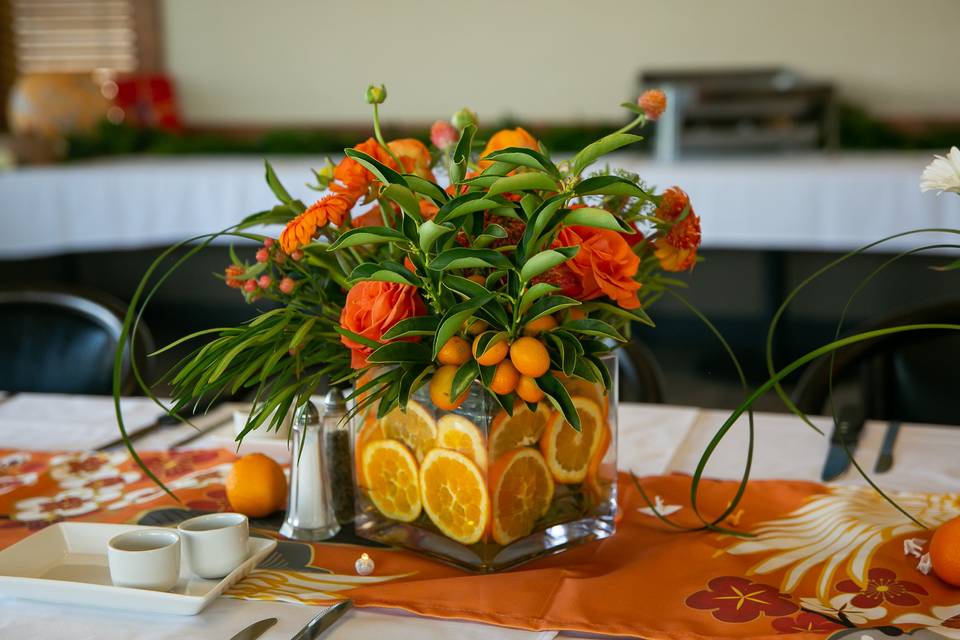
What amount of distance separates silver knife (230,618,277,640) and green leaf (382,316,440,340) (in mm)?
210

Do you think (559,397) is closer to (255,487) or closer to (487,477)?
(487,477)

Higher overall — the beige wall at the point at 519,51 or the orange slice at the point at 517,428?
the beige wall at the point at 519,51

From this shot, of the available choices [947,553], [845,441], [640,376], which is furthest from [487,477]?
[640,376]

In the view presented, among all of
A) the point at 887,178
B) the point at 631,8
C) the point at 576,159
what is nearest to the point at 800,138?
the point at 887,178

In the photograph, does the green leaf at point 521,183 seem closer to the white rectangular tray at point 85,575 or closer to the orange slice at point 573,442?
the orange slice at point 573,442

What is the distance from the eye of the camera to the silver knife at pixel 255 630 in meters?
0.69

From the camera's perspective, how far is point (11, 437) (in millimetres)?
1209

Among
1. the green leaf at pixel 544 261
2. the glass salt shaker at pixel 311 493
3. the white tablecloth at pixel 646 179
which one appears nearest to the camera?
the green leaf at pixel 544 261

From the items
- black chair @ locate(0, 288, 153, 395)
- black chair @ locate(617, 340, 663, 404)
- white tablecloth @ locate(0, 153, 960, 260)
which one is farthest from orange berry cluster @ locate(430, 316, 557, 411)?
white tablecloth @ locate(0, 153, 960, 260)

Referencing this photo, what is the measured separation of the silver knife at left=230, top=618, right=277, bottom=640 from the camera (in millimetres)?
688

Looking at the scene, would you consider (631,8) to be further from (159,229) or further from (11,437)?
(11,437)

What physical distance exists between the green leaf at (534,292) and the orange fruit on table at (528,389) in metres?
0.05

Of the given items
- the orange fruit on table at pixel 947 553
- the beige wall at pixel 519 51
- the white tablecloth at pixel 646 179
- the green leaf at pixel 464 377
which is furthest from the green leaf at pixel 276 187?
the beige wall at pixel 519 51

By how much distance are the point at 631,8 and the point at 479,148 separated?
3156mm
